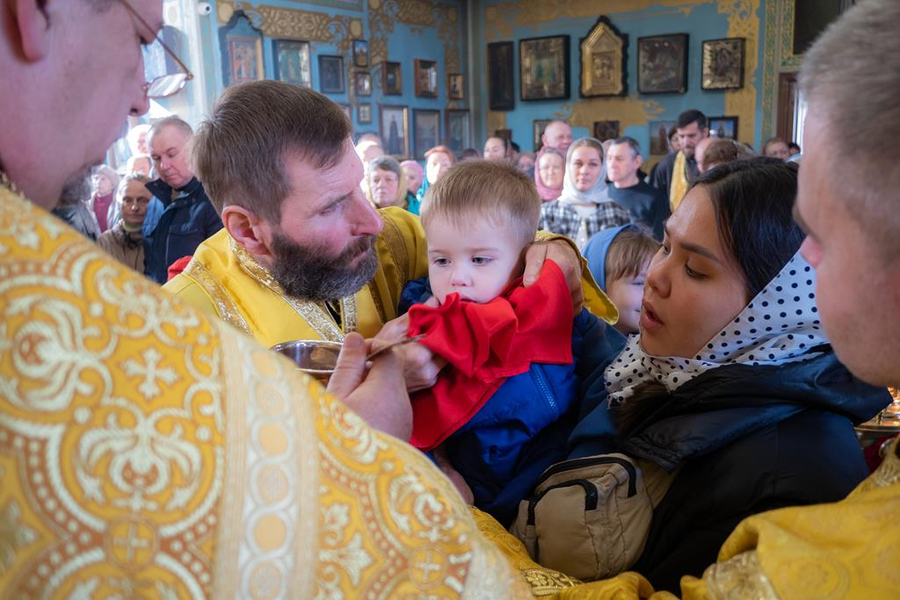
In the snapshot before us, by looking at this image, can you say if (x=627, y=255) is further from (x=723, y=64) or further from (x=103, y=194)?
(x=723, y=64)

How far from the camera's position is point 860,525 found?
0.95 m

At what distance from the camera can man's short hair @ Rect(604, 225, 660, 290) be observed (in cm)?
350

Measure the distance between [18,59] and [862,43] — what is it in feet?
3.30

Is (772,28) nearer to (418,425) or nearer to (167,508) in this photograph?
(418,425)

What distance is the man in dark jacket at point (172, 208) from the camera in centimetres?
514

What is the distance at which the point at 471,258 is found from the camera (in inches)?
87.3

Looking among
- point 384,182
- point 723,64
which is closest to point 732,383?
point 384,182

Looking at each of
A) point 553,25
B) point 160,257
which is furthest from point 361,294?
point 553,25

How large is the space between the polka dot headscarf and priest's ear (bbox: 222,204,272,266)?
51.8 inches

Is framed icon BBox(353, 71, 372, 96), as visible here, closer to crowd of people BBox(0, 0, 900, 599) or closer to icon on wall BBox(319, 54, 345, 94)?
icon on wall BBox(319, 54, 345, 94)

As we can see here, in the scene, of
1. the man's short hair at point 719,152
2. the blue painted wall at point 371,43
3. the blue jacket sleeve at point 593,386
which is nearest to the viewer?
the blue jacket sleeve at point 593,386

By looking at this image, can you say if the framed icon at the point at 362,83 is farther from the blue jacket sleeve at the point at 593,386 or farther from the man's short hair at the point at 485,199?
the blue jacket sleeve at the point at 593,386

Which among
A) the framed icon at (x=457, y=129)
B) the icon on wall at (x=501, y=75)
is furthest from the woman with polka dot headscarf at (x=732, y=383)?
the icon on wall at (x=501, y=75)

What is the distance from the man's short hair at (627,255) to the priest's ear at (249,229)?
5.75 feet
